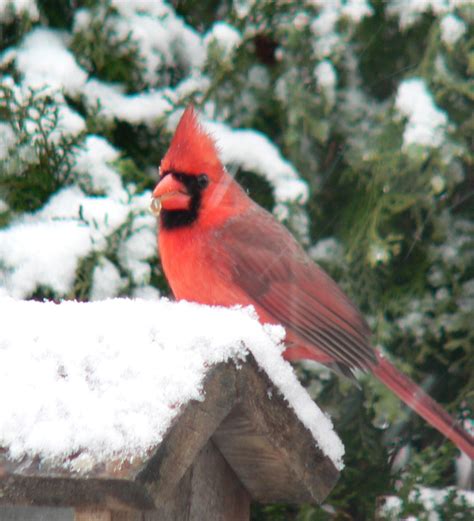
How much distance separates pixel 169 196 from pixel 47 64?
1.98 feet

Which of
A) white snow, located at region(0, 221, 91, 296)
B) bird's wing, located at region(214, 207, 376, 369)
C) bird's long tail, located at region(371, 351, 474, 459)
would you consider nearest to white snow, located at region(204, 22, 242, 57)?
bird's wing, located at region(214, 207, 376, 369)

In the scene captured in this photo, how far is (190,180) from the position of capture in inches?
95.0

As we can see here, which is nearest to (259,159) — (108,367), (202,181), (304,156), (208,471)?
(304,156)

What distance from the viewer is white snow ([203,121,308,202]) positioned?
2689 mm

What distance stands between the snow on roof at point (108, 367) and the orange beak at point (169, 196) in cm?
76

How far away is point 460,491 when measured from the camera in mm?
2854

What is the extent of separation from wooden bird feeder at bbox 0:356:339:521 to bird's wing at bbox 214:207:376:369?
63 centimetres

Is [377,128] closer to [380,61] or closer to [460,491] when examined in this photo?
[380,61]

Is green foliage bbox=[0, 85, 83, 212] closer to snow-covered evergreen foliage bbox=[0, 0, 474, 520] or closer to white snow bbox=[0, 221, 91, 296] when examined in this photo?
snow-covered evergreen foliage bbox=[0, 0, 474, 520]

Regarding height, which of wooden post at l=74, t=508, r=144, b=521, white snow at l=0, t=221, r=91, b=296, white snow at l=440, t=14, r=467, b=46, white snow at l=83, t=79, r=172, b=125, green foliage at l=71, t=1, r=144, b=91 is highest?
white snow at l=440, t=14, r=467, b=46

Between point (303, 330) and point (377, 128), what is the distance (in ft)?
2.10

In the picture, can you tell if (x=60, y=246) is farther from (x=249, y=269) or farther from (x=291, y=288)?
(x=291, y=288)

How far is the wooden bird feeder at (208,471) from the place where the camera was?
119 cm

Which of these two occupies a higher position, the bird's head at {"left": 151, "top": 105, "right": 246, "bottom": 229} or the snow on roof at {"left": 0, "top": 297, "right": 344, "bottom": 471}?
the snow on roof at {"left": 0, "top": 297, "right": 344, "bottom": 471}
